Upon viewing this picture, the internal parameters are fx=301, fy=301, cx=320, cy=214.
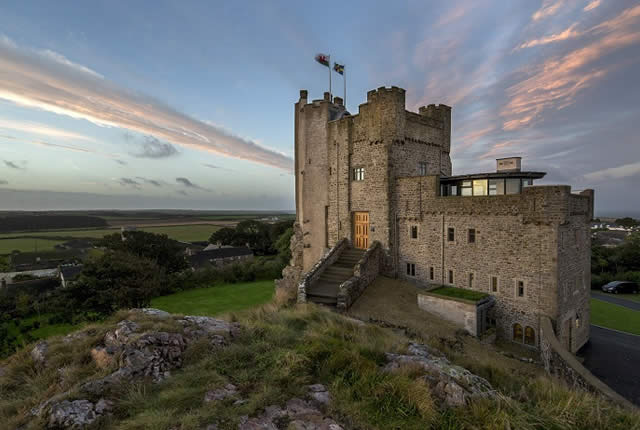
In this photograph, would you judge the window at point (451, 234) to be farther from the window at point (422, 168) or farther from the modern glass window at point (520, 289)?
the window at point (422, 168)

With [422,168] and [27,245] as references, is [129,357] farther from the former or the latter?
[27,245]

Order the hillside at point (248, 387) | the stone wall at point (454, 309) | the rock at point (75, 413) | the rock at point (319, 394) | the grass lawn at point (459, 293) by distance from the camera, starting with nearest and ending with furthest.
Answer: the rock at point (75, 413) → the hillside at point (248, 387) → the rock at point (319, 394) → the stone wall at point (454, 309) → the grass lawn at point (459, 293)

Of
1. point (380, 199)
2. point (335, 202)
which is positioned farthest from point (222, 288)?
point (380, 199)

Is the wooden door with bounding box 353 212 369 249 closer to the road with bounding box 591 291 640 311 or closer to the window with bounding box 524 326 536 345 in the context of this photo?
the window with bounding box 524 326 536 345

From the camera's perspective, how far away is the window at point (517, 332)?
1534 centimetres

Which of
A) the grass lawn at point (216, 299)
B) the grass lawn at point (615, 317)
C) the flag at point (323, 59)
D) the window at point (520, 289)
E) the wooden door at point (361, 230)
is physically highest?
the flag at point (323, 59)

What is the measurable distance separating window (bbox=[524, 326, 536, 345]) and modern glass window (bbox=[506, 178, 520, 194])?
23.3 ft

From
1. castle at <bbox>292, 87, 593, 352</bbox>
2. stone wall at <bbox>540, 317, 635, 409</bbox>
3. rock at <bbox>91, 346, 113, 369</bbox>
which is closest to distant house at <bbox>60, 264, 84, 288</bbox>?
castle at <bbox>292, 87, 593, 352</bbox>

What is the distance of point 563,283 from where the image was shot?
14.8m

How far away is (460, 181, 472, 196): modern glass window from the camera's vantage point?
18031 mm

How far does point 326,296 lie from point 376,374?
1047cm

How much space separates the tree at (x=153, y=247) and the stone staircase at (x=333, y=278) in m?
30.2

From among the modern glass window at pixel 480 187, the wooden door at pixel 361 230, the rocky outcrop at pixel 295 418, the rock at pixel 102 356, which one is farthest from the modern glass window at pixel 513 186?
the rock at pixel 102 356

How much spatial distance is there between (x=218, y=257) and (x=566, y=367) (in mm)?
57279
